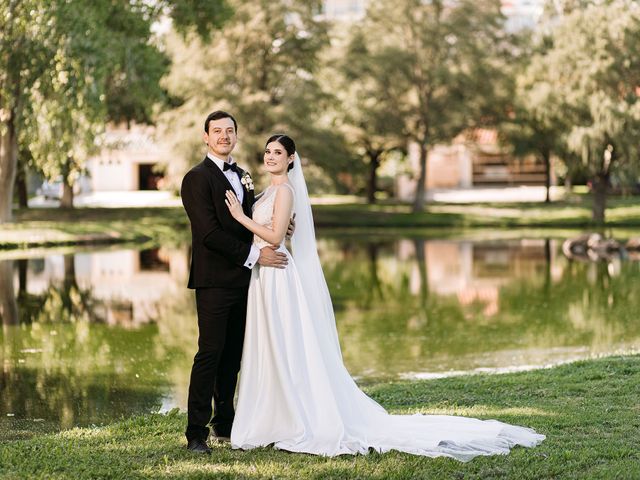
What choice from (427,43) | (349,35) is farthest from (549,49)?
(349,35)

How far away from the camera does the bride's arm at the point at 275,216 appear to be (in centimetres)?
671

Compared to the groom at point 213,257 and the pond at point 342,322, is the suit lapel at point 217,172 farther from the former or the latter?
the pond at point 342,322

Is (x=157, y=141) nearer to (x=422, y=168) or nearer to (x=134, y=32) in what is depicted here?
(x=422, y=168)

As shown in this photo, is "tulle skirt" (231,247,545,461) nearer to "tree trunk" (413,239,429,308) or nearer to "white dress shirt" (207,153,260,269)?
"white dress shirt" (207,153,260,269)

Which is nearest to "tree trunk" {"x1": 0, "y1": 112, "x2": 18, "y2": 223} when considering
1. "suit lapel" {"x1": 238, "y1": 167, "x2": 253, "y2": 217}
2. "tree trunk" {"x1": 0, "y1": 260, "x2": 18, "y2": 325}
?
"tree trunk" {"x1": 0, "y1": 260, "x2": 18, "y2": 325}

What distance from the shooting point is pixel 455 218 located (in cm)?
4853

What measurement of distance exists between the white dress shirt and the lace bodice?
0.33ft

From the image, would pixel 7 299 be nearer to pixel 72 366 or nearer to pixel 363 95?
pixel 72 366

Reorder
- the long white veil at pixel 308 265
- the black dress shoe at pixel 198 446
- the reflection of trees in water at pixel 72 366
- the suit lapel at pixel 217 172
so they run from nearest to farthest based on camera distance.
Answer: the black dress shoe at pixel 198 446, the suit lapel at pixel 217 172, the long white veil at pixel 308 265, the reflection of trees in water at pixel 72 366

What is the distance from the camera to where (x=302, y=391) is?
684 cm

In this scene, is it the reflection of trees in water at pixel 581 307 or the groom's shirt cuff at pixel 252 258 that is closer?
the groom's shirt cuff at pixel 252 258

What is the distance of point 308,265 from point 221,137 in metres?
1.03

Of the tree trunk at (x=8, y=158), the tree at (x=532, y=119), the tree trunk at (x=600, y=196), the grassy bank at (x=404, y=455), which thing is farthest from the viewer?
the tree at (x=532, y=119)

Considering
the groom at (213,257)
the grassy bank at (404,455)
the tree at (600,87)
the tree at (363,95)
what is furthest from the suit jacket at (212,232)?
the tree at (363,95)
